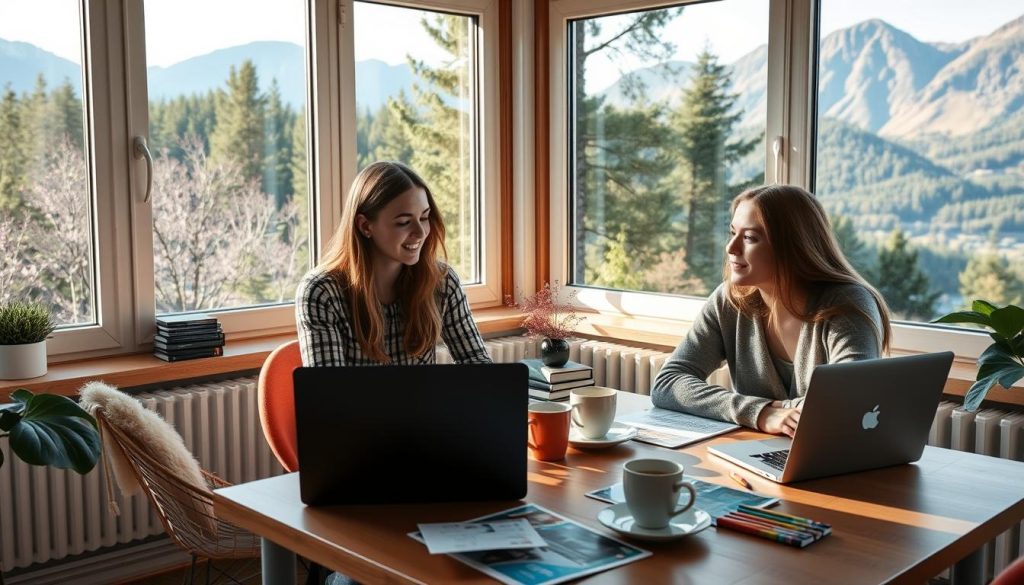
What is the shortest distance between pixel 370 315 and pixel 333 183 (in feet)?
4.20

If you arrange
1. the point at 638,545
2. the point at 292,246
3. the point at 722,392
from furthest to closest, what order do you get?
the point at 292,246
the point at 722,392
the point at 638,545

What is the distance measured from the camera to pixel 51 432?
2.14 metres

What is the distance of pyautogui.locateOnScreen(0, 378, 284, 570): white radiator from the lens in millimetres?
2895

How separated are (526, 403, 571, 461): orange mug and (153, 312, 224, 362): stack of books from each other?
5.18ft

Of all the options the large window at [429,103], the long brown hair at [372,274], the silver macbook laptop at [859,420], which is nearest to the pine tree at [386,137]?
the large window at [429,103]

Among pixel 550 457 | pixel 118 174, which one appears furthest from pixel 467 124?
pixel 550 457

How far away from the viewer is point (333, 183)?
12.2 feet

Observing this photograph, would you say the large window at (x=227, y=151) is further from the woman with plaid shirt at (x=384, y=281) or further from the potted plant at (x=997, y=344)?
the potted plant at (x=997, y=344)

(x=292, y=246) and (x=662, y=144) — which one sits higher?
(x=662, y=144)

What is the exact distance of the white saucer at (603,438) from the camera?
2021mm

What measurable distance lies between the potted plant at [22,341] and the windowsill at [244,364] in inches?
1.2

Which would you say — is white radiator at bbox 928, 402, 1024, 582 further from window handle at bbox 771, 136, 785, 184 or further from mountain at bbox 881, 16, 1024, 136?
window handle at bbox 771, 136, 785, 184

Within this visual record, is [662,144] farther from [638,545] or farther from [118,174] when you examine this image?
[638,545]

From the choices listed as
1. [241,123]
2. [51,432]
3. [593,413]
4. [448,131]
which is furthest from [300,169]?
[593,413]
